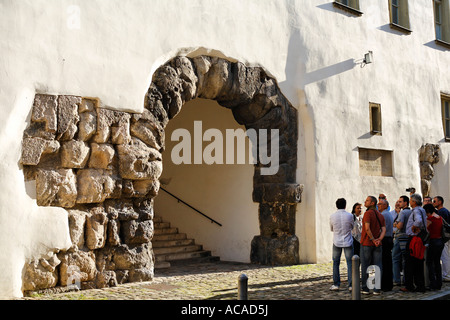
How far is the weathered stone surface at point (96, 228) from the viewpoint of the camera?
7840 mm

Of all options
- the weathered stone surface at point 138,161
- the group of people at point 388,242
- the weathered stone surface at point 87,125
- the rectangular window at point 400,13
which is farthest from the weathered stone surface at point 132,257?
the rectangular window at point 400,13

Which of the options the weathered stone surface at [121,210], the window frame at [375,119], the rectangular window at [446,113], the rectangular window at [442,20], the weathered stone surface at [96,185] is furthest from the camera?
the rectangular window at [442,20]

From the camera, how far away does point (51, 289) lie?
7.39 meters

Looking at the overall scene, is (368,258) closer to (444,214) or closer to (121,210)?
(444,214)

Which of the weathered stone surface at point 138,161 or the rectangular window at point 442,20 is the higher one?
the rectangular window at point 442,20

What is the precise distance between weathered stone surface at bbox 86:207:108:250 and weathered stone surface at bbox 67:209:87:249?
87 mm

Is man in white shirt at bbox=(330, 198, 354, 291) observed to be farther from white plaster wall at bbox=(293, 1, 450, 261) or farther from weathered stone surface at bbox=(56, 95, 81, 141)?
weathered stone surface at bbox=(56, 95, 81, 141)

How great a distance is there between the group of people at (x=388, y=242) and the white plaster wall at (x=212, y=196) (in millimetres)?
3355

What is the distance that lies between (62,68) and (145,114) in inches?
56.7

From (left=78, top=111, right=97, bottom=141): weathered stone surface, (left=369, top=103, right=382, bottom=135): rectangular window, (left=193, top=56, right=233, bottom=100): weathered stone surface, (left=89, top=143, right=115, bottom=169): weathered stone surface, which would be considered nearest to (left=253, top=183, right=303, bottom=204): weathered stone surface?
(left=193, top=56, right=233, bottom=100): weathered stone surface

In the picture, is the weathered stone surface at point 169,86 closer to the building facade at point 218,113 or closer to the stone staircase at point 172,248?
the building facade at point 218,113
